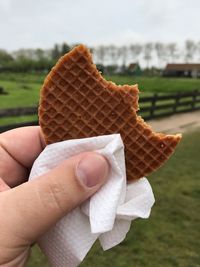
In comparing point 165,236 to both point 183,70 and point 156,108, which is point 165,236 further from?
point 183,70

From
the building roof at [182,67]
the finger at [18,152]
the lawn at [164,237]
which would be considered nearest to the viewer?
the finger at [18,152]

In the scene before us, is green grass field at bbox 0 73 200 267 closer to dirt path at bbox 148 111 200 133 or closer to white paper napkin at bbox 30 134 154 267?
white paper napkin at bbox 30 134 154 267

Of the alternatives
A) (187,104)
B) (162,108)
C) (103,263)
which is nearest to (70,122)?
(103,263)

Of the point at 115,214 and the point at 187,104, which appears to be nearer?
the point at 115,214

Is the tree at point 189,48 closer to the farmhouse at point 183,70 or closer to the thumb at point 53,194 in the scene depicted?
the farmhouse at point 183,70

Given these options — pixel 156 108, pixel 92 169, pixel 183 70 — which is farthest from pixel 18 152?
pixel 183 70

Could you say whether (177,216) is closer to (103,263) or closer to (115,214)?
(103,263)

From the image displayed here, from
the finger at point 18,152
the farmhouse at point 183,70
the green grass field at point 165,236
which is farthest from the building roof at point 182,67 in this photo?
the finger at point 18,152
